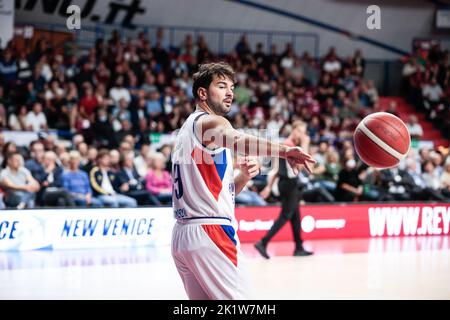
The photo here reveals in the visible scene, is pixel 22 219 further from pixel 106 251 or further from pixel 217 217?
pixel 217 217

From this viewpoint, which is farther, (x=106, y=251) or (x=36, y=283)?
(x=106, y=251)

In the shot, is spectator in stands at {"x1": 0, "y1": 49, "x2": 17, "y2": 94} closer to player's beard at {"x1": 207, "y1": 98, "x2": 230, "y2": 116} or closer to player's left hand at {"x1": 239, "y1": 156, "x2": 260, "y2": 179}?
player's left hand at {"x1": 239, "y1": 156, "x2": 260, "y2": 179}

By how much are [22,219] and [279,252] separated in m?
3.52

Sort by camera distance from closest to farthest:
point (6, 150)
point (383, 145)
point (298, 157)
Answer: point (298, 157)
point (383, 145)
point (6, 150)

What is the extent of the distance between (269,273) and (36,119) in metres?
6.89

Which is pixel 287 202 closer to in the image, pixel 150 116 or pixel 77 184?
pixel 77 184

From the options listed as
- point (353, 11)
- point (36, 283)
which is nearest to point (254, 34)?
point (353, 11)

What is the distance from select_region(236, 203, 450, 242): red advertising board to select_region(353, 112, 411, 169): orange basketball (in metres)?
5.52

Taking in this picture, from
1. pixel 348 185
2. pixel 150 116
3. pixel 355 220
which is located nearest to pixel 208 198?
pixel 355 220

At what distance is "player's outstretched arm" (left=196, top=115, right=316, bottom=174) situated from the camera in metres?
3.82

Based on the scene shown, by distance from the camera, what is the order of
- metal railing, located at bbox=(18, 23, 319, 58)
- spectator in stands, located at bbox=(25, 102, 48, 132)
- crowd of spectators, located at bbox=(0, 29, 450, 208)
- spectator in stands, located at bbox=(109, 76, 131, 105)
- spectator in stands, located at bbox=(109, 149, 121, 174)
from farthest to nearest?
metal railing, located at bbox=(18, 23, 319, 58) → spectator in stands, located at bbox=(109, 76, 131, 105) → spectator in stands, located at bbox=(25, 102, 48, 132) → spectator in stands, located at bbox=(109, 149, 121, 174) → crowd of spectators, located at bbox=(0, 29, 450, 208)

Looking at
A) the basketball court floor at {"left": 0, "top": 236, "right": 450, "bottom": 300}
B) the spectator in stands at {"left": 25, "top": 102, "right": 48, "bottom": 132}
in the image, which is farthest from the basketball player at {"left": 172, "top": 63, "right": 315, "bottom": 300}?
the spectator in stands at {"left": 25, "top": 102, "right": 48, "bottom": 132}

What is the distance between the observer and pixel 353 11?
20750 millimetres

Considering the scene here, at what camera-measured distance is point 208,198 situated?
4.20m
